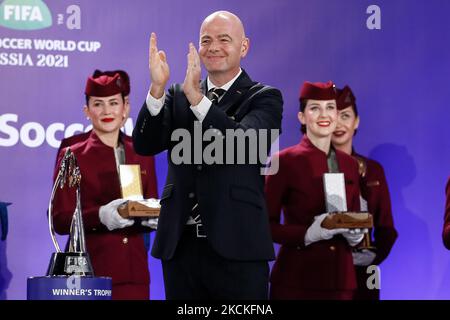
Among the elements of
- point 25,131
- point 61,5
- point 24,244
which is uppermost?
point 61,5

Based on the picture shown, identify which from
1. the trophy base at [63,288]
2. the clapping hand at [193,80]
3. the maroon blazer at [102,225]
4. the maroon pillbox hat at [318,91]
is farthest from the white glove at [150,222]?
the trophy base at [63,288]

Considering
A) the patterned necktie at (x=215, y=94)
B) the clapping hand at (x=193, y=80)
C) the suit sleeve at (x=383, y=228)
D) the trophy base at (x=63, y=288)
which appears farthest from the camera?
the suit sleeve at (x=383, y=228)

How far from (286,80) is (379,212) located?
0.79 meters

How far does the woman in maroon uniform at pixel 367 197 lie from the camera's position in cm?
464

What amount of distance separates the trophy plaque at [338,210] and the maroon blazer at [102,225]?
0.78 metres

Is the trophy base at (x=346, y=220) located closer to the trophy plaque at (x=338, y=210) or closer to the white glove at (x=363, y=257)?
the trophy plaque at (x=338, y=210)

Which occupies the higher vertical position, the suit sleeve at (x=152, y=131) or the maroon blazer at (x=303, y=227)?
the suit sleeve at (x=152, y=131)

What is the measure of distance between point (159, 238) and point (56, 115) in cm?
178

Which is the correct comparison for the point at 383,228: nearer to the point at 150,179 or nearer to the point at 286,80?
the point at 286,80
